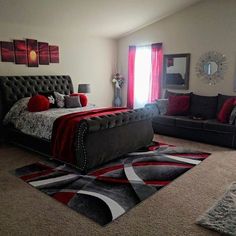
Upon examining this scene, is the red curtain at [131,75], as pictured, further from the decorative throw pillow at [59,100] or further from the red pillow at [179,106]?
the decorative throw pillow at [59,100]

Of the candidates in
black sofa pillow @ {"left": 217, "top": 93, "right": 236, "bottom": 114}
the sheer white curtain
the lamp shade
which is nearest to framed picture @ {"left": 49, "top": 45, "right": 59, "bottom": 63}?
the lamp shade

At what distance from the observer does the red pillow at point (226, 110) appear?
4.50 metres

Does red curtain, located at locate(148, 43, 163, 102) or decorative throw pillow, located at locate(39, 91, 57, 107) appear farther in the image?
red curtain, located at locate(148, 43, 163, 102)

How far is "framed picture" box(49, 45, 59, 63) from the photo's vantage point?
527 centimetres

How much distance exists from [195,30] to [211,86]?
1.31 m

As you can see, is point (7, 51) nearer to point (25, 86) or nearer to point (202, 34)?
point (25, 86)

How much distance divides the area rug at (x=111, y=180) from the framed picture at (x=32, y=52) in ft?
7.82

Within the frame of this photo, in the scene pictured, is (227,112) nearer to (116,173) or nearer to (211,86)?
(211,86)

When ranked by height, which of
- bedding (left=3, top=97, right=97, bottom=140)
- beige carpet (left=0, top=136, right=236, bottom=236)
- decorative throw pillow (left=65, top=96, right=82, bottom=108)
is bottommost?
beige carpet (left=0, top=136, right=236, bottom=236)

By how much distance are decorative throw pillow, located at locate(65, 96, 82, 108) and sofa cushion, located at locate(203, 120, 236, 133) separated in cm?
252

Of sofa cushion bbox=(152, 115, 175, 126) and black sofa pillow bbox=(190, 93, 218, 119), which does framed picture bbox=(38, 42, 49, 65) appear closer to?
sofa cushion bbox=(152, 115, 175, 126)

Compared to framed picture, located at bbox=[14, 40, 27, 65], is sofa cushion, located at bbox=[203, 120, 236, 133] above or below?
below

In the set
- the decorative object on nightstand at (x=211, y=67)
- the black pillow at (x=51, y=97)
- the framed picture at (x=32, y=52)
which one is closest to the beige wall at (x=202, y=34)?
the decorative object on nightstand at (x=211, y=67)

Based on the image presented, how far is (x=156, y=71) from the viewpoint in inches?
242
